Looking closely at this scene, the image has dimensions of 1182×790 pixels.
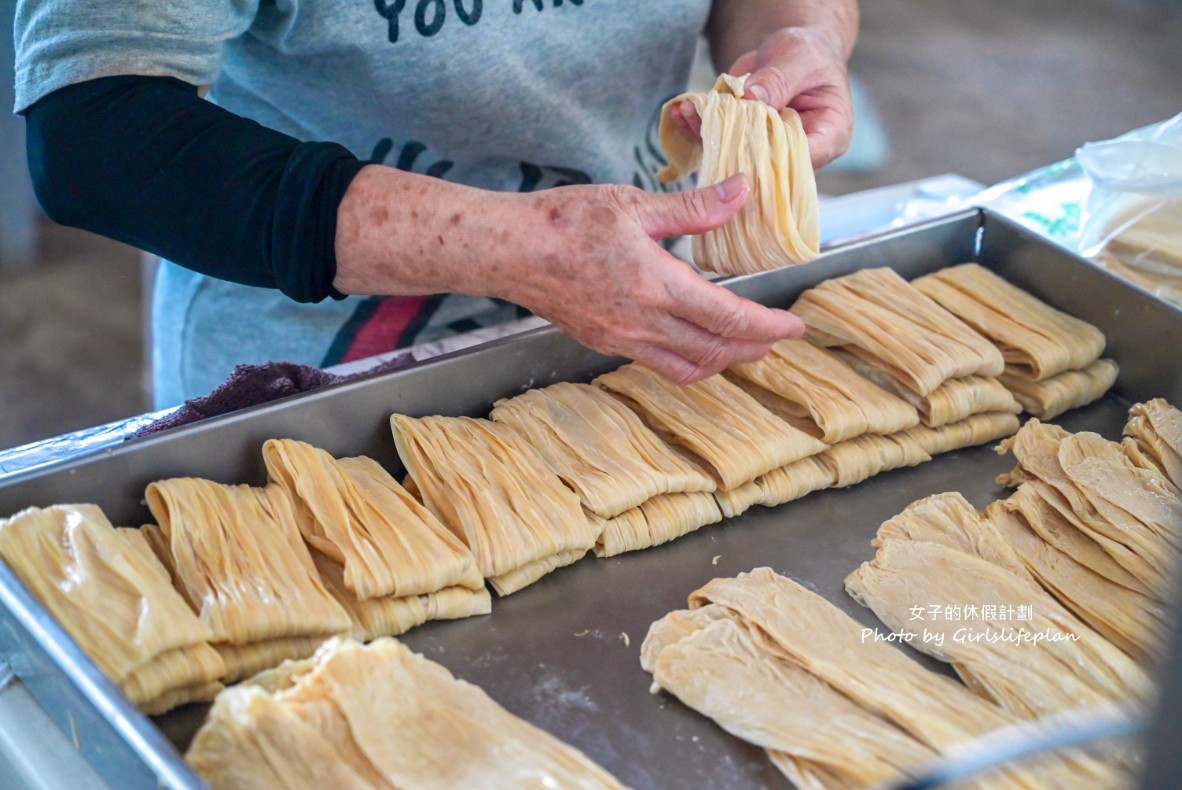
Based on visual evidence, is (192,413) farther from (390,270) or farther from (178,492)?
(390,270)

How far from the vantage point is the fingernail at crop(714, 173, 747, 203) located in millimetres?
2133

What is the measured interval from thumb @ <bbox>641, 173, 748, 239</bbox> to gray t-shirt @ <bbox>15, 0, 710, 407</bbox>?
724 millimetres

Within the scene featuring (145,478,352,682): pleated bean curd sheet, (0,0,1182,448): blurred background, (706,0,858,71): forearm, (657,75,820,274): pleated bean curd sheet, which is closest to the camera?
(145,478,352,682): pleated bean curd sheet

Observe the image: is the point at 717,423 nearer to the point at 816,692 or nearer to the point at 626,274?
the point at 626,274

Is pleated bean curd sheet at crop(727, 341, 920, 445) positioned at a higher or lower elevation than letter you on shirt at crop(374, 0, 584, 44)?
lower

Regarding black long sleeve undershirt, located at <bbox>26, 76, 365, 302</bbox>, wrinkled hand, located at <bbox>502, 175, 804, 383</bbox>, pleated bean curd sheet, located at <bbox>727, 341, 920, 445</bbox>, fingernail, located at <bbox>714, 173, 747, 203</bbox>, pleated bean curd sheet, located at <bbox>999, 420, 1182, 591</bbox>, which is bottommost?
pleated bean curd sheet, located at <bbox>999, 420, 1182, 591</bbox>

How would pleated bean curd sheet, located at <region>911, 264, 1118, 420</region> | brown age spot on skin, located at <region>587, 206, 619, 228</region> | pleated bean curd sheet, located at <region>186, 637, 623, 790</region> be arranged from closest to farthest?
1. pleated bean curd sheet, located at <region>186, 637, 623, 790</region>
2. brown age spot on skin, located at <region>587, 206, 619, 228</region>
3. pleated bean curd sheet, located at <region>911, 264, 1118, 420</region>

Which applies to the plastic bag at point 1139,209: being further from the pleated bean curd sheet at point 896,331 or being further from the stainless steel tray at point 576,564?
the pleated bean curd sheet at point 896,331

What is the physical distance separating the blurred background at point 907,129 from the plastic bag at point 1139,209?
11.3ft

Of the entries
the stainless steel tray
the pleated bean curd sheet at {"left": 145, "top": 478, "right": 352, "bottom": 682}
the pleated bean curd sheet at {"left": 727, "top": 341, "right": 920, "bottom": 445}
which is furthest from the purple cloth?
the pleated bean curd sheet at {"left": 727, "top": 341, "right": 920, "bottom": 445}

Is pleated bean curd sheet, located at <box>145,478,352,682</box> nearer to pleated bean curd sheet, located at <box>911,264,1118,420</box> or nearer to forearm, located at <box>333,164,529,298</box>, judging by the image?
forearm, located at <box>333,164,529,298</box>

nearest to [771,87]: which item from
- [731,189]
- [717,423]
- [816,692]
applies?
[731,189]

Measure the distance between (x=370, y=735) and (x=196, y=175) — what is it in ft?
3.57

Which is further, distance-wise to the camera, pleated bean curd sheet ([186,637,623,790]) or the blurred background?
the blurred background
